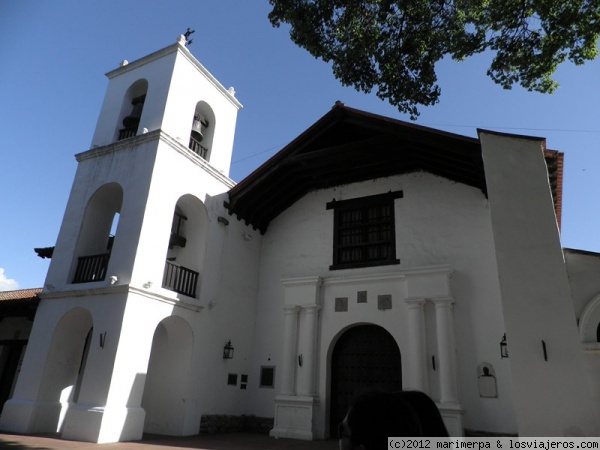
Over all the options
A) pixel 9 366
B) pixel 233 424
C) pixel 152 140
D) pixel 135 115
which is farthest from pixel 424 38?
pixel 9 366

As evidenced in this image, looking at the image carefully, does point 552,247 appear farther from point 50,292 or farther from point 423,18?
point 50,292

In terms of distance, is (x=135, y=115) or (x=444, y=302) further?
(x=135, y=115)

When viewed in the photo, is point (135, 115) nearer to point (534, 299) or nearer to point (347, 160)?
point (347, 160)

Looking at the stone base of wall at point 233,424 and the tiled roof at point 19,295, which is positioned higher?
the tiled roof at point 19,295

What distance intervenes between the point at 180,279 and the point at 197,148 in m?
4.29

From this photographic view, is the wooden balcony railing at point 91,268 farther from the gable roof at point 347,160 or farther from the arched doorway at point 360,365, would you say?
the arched doorway at point 360,365

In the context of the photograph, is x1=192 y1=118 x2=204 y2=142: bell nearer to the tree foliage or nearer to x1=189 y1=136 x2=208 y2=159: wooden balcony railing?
x1=189 y1=136 x2=208 y2=159: wooden balcony railing

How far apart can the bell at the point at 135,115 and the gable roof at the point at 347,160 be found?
3482 mm

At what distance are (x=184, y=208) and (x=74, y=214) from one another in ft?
9.54

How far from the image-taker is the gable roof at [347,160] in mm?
10023

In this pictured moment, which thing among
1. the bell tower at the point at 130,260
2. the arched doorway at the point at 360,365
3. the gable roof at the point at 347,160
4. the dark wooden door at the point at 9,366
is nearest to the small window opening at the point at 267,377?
the arched doorway at the point at 360,365

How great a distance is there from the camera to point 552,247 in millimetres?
6195

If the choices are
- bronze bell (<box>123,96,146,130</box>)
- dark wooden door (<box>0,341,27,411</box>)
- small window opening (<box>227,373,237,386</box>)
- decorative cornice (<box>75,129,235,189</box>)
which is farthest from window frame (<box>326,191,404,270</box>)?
dark wooden door (<box>0,341,27,411</box>)

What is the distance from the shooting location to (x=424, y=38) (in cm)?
782
